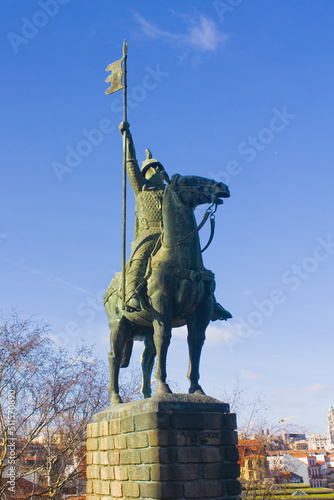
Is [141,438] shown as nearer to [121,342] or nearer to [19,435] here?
[121,342]

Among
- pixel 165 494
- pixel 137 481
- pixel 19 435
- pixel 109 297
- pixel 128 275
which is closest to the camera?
pixel 165 494

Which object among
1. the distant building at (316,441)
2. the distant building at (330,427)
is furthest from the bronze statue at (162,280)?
the distant building at (330,427)

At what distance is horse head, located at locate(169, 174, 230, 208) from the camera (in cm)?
819

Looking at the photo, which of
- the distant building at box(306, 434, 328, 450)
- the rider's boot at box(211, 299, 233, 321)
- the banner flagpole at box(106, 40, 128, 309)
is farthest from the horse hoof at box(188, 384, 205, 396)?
the distant building at box(306, 434, 328, 450)

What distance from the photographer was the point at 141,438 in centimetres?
711

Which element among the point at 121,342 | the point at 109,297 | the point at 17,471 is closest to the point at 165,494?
the point at 121,342

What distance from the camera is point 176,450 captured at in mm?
6852

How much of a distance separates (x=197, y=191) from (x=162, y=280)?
145 cm

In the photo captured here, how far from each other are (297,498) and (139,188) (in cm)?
2991

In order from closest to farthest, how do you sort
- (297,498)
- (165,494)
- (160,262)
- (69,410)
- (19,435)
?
(165,494), (160,262), (19,435), (69,410), (297,498)

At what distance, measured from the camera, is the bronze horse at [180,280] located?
7.73m

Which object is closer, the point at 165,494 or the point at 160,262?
the point at 165,494

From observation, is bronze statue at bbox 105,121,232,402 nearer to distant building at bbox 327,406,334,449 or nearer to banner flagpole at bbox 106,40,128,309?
banner flagpole at bbox 106,40,128,309

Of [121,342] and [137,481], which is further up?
[121,342]
